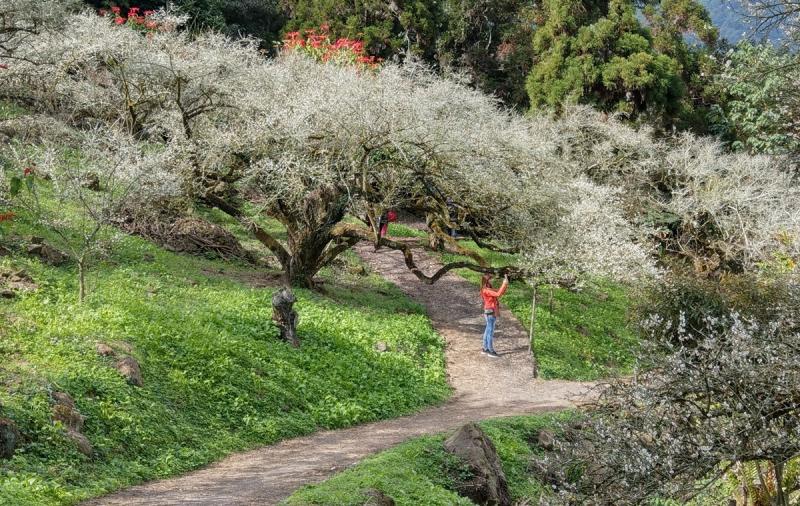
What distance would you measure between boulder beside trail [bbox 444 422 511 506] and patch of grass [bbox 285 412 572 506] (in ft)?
0.41

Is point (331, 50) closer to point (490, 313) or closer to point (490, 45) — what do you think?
point (490, 313)

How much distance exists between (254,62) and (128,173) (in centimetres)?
866

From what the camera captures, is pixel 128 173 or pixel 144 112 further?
pixel 144 112

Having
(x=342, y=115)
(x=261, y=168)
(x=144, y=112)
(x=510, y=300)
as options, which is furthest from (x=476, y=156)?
(x=144, y=112)

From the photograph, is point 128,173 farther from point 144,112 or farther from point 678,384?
point 678,384

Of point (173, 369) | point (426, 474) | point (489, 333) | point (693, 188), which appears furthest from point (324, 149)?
point (693, 188)

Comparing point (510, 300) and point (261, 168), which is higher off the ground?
point (261, 168)

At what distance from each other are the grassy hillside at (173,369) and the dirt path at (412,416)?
36 cm

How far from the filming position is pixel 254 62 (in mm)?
21719

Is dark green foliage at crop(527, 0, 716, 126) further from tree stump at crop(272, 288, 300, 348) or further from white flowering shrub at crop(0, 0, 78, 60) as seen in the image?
tree stump at crop(272, 288, 300, 348)

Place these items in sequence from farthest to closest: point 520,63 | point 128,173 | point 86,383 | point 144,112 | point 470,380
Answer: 1. point 520,63
2. point 144,112
3. point 470,380
4. point 128,173
5. point 86,383

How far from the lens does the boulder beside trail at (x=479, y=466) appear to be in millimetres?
9711

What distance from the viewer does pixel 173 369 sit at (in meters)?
11.5

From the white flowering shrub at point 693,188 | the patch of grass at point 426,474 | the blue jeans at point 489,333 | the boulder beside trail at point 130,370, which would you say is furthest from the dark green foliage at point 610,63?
the boulder beside trail at point 130,370
